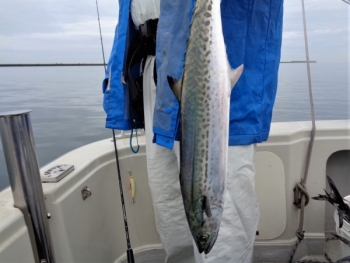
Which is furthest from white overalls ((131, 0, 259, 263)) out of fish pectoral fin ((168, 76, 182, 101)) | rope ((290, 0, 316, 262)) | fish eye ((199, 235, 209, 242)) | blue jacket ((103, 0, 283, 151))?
rope ((290, 0, 316, 262))

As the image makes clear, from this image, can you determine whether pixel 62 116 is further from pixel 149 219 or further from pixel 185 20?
pixel 185 20

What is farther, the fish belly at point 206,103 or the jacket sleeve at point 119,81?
the jacket sleeve at point 119,81

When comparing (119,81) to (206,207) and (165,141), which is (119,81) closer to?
(165,141)

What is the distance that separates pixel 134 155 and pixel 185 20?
126 cm

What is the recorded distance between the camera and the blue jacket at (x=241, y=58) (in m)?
1.18

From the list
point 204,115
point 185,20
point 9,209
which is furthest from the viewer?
point 9,209

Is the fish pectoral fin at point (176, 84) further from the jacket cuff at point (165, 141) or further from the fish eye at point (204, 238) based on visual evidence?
the fish eye at point (204, 238)

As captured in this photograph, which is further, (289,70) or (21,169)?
(289,70)

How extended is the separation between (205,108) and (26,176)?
2.73 feet

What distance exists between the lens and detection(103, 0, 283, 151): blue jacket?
1.18 meters

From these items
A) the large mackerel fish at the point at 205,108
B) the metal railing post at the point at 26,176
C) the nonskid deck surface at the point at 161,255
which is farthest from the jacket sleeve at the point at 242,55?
the nonskid deck surface at the point at 161,255

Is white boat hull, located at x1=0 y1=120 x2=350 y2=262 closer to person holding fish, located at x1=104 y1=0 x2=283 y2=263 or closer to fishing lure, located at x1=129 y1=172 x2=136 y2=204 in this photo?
fishing lure, located at x1=129 y1=172 x2=136 y2=204

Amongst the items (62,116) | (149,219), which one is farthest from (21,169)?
(62,116)

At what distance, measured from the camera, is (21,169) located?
4.04ft
